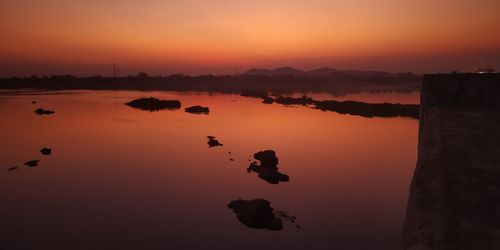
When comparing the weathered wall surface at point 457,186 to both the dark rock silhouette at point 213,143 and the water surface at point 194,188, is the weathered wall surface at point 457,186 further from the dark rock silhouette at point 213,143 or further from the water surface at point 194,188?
the dark rock silhouette at point 213,143

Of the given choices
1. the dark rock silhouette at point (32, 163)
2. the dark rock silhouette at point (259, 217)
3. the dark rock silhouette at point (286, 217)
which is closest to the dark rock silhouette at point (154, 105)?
the dark rock silhouette at point (32, 163)

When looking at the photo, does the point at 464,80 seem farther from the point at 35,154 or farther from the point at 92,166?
the point at 35,154

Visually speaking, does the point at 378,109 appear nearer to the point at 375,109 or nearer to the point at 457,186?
the point at 375,109

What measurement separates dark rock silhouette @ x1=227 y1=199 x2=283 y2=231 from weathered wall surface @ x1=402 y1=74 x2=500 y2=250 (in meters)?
8.87

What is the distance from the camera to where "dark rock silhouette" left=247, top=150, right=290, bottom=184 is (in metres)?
19.2

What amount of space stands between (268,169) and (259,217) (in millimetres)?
7280

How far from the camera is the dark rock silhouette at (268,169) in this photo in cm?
1919

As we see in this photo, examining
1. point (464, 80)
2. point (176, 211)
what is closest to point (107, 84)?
point (176, 211)

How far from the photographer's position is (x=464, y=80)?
662cm

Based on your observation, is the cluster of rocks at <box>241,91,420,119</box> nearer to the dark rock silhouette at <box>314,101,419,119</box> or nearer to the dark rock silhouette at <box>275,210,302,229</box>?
the dark rock silhouette at <box>314,101,419,119</box>

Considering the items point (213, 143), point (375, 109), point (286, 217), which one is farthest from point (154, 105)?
point (286, 217)

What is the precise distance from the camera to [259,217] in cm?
1348

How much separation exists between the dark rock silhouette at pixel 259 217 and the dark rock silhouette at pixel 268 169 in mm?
4949

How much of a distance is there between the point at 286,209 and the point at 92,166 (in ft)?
45.5
